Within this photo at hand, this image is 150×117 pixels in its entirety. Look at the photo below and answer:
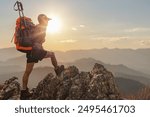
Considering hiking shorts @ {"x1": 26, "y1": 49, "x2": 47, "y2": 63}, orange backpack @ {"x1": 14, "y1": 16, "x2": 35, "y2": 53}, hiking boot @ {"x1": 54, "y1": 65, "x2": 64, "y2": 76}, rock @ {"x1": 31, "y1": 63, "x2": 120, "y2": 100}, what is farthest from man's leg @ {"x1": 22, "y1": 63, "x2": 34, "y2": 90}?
hiking boot @ {"x1": 54, "y1": 65, "x2": 64, "y2": 76}

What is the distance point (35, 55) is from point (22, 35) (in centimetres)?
102

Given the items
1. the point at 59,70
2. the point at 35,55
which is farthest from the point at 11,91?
the point at 35,55

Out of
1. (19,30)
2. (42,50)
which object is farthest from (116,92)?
(19,30)

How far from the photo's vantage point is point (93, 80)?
1380 centimetres

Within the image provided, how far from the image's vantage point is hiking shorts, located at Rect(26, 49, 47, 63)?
13.8m

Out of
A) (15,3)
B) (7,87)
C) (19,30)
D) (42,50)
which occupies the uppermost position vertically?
(15,3)

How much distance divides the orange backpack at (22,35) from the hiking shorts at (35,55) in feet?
1.08

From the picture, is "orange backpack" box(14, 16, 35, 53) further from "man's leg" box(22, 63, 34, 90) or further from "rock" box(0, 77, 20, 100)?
"rock" box(0, 77, 20, 100)

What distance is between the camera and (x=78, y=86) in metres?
14.0

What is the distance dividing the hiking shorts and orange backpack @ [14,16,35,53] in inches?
12.9

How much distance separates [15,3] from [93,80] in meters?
4.77

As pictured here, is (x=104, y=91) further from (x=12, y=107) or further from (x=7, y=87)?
(x=7, y=87)

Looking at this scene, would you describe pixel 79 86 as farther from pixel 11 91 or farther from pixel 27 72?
pixel 11 91

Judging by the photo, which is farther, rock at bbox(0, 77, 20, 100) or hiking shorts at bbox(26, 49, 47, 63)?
rock at bbox(0, 77, 20, 100)
